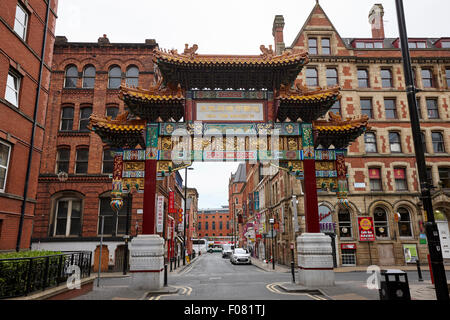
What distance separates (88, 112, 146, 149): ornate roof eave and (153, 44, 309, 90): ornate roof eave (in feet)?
8.61

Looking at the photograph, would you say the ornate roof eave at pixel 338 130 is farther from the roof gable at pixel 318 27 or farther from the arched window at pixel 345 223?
the roof gable at pixel 318 27

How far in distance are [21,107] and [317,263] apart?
1541cm

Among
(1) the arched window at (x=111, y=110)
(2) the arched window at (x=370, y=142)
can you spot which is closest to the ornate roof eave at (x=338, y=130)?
(2) the arched window at (x=370, y=142)

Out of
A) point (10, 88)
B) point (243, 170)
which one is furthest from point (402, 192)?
point (243, 170)

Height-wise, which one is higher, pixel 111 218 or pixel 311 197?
pixel 311 197

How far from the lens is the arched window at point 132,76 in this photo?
26.0m

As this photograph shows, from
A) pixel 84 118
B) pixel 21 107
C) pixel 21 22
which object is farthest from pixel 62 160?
pixel 21 22

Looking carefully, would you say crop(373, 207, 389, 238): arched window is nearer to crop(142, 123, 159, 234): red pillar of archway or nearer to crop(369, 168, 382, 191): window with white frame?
crop(369, 168, 382, 191): window with white frame

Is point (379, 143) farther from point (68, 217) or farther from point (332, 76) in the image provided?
point (68, 217)

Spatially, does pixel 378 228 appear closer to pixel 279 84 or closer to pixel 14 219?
pixel 279 84

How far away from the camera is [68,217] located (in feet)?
77.8

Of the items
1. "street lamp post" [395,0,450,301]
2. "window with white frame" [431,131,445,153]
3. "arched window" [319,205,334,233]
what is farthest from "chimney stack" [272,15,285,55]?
"street lamp post" [395,0,450,301]

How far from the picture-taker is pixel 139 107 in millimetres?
13320

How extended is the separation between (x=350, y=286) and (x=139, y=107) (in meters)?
11.8
